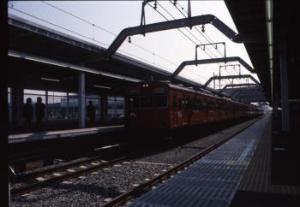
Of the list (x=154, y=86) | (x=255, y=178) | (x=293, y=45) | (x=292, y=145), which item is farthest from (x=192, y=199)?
(x=154, y=86)

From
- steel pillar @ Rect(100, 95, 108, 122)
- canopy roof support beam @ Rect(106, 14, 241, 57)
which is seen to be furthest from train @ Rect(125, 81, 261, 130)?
steel pillar @ Rect(100, 95, 108, 122)

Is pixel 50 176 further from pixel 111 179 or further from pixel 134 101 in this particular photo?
pixel 134 101

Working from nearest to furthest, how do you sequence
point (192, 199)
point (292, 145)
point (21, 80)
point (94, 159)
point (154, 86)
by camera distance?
point (192, 199) < point (292, 145) < point (94, 159) < point (154, 86) < point (21, 80)

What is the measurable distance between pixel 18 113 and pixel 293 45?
17.5 meters

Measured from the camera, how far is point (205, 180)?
813 centimetres

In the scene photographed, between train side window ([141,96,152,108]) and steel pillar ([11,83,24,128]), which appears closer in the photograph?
train side window ([141,96,152,108])

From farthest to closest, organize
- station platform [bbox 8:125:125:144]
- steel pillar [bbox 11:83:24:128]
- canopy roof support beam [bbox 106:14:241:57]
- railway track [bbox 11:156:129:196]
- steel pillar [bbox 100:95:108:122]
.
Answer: steel pillar [bbox 100:95:108:122], steel pillar [bbox 11:83:24:128], canopy roof support beam [bbox 106:14:241:57], station platform [bbox 8:125:125:144], railway track [bbox 11:156:129:196]

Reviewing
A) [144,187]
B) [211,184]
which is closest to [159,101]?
[211,184]

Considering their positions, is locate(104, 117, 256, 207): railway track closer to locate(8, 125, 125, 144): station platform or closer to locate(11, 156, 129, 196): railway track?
locate(11, 156, 129, 196): railway track

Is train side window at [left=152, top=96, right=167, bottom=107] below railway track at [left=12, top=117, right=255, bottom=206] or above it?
above

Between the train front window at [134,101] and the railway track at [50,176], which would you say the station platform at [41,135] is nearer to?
the train front window at [134,101]

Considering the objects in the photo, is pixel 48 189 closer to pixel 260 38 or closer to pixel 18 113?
pixel 260 38

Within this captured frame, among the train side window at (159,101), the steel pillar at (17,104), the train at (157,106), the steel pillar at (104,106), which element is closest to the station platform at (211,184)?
the train at (157,106)

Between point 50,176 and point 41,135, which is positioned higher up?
point 41,135
